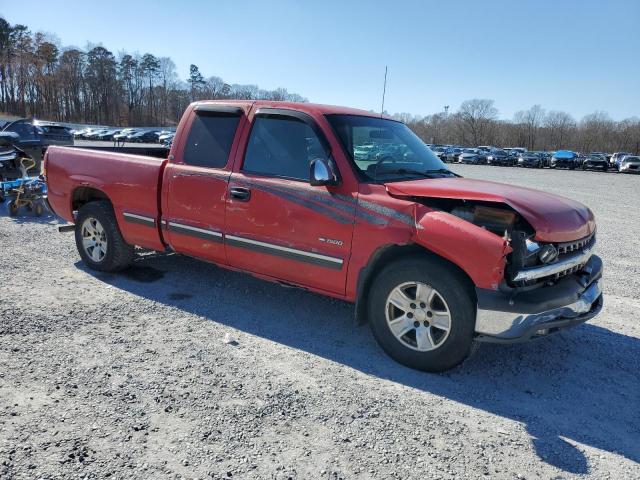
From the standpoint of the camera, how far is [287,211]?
4.08 metres

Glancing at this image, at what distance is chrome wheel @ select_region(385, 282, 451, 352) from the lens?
138 inches

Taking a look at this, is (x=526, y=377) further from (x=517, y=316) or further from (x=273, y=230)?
(x=273, y=230)

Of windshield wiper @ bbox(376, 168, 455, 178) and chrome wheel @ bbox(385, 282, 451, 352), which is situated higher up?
windshield wiper @ bbox(376, 168, 455, 178)

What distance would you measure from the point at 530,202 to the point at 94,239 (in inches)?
192

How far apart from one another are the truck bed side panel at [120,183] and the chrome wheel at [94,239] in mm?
319

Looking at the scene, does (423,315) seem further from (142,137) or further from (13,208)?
(142,137)

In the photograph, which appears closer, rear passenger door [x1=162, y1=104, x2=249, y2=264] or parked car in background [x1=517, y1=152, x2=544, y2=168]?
rear passenger door [x1=162, y1=104, x2=249, y2=264]

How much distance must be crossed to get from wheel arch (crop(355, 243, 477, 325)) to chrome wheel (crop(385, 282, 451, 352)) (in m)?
0.23

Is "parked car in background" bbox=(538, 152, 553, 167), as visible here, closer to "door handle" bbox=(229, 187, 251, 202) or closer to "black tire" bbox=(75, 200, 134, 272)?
"black tire" bbox=(75, 200, 134, 272)

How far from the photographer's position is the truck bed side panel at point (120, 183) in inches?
199

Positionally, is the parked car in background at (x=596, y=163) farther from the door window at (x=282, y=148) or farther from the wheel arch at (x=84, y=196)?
the wheel arch at (x=84, y=196)

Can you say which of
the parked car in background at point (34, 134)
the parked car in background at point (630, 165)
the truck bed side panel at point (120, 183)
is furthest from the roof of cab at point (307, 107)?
the parked car in background at point (630, 165)

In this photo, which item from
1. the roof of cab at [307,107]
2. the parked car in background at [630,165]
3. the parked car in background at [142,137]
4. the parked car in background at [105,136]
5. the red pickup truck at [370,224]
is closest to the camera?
the red pickup truck at [370,224]

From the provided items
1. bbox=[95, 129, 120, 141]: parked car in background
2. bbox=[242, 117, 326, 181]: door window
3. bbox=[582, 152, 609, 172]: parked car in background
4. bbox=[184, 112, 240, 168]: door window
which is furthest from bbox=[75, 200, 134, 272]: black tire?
bbox=[95, 129, 120, 141]: parked car in background
